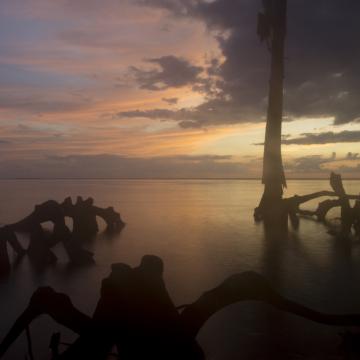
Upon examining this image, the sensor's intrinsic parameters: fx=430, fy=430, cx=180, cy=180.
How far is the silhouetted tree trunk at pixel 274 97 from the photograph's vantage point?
29.5 metres

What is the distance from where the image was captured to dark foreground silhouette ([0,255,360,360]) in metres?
5.35

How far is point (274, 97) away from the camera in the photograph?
30656 mm

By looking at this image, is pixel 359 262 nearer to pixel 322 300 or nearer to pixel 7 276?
pixel 322 300

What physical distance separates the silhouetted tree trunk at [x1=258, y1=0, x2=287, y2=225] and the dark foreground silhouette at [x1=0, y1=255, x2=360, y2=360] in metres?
26.2

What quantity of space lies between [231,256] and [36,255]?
9532 millimetres

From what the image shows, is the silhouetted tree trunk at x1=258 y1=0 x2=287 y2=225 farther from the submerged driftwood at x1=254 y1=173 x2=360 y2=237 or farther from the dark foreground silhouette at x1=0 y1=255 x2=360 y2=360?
the dark foreground silhouette at x1=0 y1=255 x2=360 y2=360

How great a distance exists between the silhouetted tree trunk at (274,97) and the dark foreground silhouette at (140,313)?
26163mm

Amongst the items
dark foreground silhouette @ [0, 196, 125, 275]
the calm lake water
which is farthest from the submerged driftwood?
dark foreground silhouette @ [0, 196, 125, 275]

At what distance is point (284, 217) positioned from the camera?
3312 centimetres

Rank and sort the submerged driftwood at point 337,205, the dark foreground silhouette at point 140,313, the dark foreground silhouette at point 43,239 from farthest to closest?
1. the submerged driftwood at point 337,205
2. the dark foreground silhouette at point 43,239
3. the dark foreground silhouette at point 140,313

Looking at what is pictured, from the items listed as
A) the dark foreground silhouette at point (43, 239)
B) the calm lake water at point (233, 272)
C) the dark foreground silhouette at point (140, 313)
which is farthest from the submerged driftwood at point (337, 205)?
the dark foreground silhouette at point (140, 313)

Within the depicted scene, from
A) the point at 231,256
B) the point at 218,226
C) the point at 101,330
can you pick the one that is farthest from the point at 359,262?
the point at 218,226

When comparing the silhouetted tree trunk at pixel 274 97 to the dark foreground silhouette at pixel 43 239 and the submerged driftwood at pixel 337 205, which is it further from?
the dark foreground silhouette at pixel 43 239

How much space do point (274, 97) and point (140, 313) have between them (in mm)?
27310
